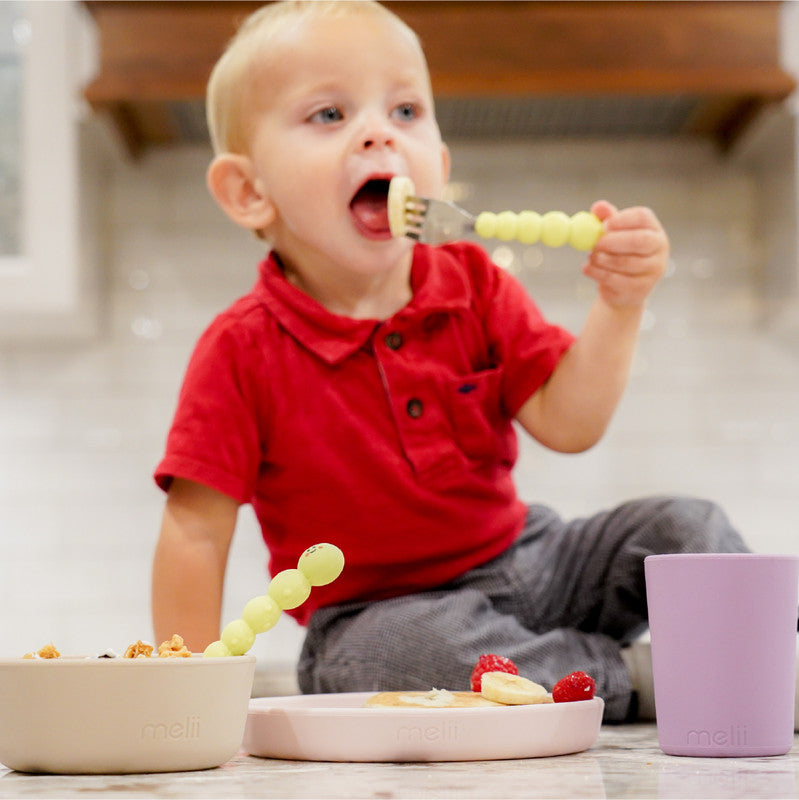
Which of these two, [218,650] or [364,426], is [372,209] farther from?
[218,650]

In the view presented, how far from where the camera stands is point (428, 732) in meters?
0.78

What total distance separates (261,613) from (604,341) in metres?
0.60

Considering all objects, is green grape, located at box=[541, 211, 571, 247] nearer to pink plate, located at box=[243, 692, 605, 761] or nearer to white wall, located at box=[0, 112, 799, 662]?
pink plate, located at box=[243, 692, 605, 761]

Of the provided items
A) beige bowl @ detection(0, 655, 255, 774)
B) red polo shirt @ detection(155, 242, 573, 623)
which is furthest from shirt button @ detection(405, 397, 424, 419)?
beige bowl @ detection(0, 655, 255, 774)

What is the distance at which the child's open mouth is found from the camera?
130cm

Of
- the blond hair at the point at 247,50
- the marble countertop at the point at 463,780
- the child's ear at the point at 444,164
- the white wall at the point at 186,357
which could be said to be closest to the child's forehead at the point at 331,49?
the blond hair at the point at 247,50

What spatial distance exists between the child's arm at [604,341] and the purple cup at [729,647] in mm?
450

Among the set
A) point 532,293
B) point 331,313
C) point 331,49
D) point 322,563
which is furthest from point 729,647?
point 532,293

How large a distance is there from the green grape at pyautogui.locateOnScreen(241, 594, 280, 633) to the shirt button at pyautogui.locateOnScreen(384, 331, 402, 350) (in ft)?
1.85

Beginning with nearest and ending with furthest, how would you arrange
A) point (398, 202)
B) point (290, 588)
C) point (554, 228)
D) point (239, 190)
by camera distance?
1. point (290, 588)
2. point (554, 228)
3. point (398, 202)
4. point (239, 190)

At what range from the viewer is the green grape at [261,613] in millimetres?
813

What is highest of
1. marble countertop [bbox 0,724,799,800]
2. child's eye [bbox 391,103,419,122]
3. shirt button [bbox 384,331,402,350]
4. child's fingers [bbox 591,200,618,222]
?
child's eye [bbox 391,103,419,122]

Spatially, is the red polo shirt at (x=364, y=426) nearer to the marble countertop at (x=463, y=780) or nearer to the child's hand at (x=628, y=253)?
the child's hand at (x=628, y=253)

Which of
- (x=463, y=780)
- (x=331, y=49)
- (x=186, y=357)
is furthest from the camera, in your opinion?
(x=186, y=357)
